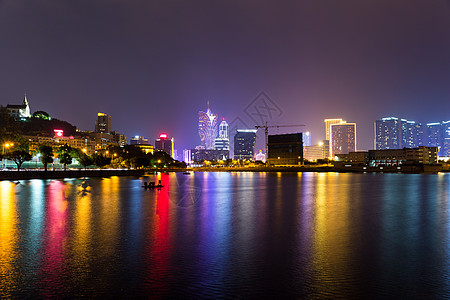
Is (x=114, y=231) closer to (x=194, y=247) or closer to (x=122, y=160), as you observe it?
(x=194, y=247)

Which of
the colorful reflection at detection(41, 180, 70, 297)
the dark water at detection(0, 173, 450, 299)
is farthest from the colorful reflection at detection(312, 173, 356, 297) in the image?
the colorful reflection at detection(41, 180, 70, 297)

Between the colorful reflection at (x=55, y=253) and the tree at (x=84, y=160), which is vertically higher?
the tree at (x=84, y=160)

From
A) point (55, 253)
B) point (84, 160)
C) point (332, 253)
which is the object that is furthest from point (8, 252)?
point (84, 160)

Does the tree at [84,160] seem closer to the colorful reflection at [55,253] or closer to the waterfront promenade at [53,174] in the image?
the waterfront promenade at [53,174]

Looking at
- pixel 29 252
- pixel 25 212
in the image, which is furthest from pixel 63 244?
pixel 25 212

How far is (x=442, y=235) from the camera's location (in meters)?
22.0

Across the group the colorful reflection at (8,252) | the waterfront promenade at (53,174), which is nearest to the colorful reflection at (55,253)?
the colorful reflection at (8,252)

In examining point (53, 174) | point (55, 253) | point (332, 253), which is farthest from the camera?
point (53, 174)

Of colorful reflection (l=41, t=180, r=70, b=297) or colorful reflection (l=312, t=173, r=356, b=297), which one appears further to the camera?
Answer: colorful reflection (l=312, t=173, r=356, b=297)

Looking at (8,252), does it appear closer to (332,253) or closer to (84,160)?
(332,253)

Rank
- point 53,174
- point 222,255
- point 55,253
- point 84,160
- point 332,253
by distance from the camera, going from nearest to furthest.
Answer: point 55,253 < point 222,255 < point 332,253 < point 53,174 < point 84,160

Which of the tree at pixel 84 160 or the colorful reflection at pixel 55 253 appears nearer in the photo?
the colorful reflection at pixel 55 253

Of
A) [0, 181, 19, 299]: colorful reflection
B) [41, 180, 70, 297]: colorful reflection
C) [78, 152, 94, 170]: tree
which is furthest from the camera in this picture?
[78, 152, 94, 170]: tree

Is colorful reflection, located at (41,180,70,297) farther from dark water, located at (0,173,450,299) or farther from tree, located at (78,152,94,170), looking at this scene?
tree, located at (78,152,94,170)
